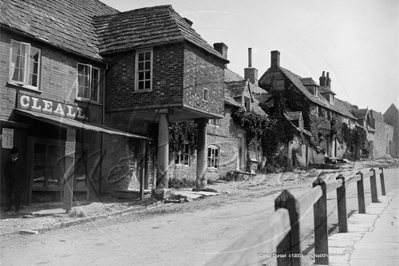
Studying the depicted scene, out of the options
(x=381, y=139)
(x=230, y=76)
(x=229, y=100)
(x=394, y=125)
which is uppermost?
(x=230, y=76)

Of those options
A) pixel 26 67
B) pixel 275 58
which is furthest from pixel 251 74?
pixel 26 67

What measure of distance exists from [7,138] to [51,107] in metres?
2.00

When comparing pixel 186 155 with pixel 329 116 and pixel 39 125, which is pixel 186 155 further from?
pixel 329 116

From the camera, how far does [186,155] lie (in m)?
22.7

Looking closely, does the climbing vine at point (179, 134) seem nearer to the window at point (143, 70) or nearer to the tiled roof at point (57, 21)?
the window at point (143, 70)

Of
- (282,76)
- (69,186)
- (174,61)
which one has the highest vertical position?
(282,76)

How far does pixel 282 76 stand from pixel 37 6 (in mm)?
26028

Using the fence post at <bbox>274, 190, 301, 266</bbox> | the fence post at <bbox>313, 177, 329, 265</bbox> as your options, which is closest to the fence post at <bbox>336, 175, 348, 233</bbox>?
the fence post at <bbox>313, 177, 329, 265</bbox>

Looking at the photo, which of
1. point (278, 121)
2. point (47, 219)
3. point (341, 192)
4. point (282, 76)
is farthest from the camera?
point (282, 76)

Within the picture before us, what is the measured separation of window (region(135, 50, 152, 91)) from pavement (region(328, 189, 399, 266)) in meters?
10.6

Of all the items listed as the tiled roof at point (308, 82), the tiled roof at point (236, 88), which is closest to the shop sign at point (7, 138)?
the tiled roof at point (236, 88)

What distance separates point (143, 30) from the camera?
57.9ft

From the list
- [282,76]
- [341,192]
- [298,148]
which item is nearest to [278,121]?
[298,148]

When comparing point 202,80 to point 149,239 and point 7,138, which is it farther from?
point 149,239
